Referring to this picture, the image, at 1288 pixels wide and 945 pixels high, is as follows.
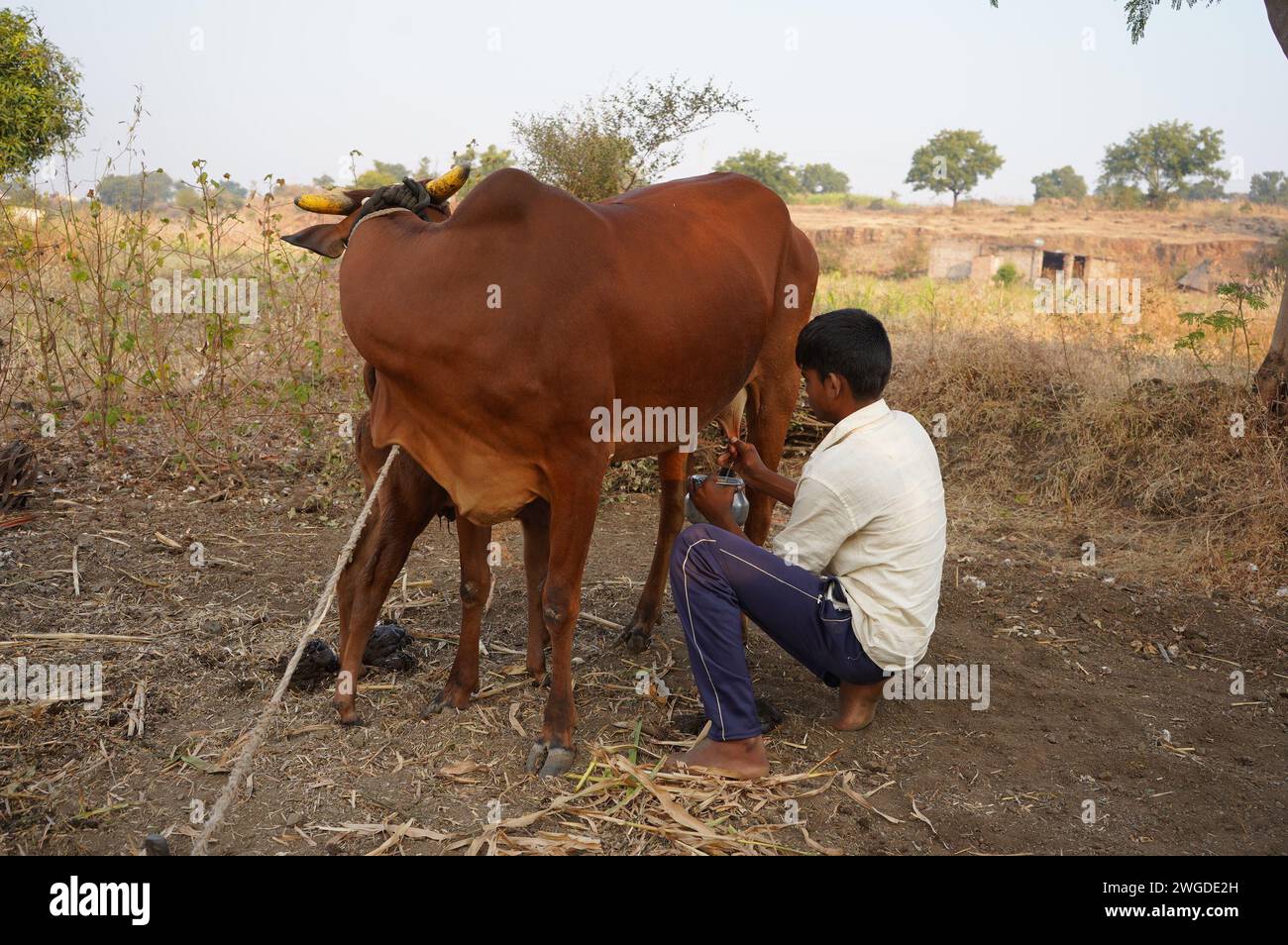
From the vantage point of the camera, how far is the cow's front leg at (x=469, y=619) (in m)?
3.96

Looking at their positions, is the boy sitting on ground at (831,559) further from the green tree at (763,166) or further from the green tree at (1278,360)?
the green tree at (763,166)

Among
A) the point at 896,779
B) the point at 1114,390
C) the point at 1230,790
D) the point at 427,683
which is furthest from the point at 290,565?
the point at 1114,390

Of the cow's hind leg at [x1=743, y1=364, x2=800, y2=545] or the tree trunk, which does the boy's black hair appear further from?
the tree trunk

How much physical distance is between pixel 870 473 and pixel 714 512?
23.9 inches

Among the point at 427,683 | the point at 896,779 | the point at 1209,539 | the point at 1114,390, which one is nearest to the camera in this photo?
the point at 896,779

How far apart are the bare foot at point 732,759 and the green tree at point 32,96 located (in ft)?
33.4

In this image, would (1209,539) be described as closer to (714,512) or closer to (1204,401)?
(1204,401)

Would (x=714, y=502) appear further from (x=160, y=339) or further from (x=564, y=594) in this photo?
(x=160, y=339)

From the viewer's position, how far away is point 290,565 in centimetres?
563

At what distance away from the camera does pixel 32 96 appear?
12.0 m

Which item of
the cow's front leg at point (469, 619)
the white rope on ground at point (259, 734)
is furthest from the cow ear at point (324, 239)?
the cow's front leg at point (469, 619)

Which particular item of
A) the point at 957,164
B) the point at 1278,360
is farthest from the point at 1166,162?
the point at 1278,360

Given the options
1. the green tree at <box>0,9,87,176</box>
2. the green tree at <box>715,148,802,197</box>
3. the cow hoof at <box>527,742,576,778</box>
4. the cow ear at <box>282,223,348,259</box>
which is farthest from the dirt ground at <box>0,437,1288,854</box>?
the green tree at <box>715,148,802,197</box>

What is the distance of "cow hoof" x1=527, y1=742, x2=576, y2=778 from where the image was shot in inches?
141
